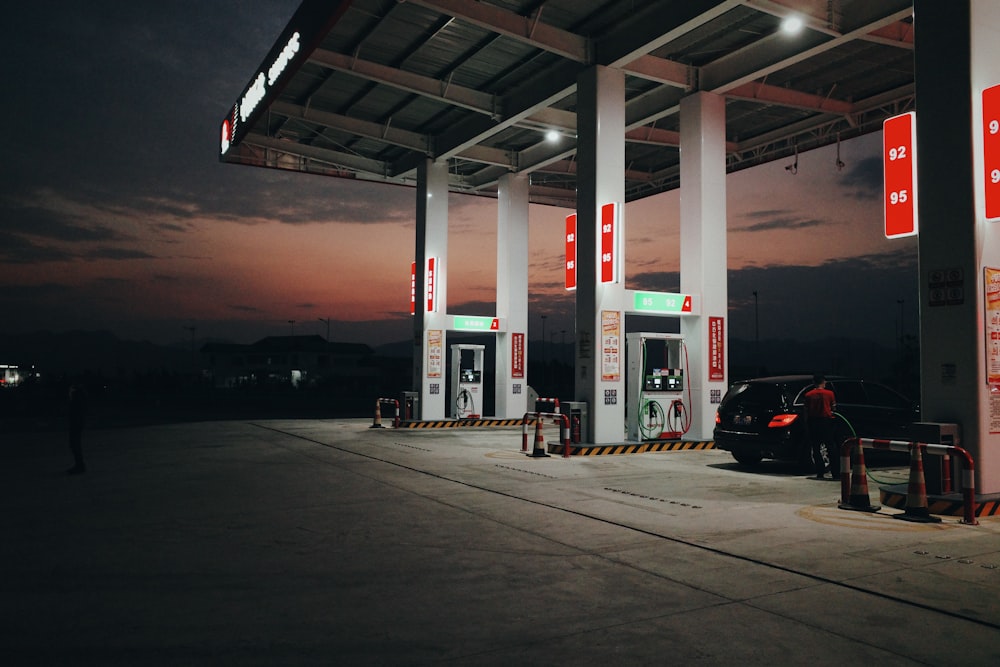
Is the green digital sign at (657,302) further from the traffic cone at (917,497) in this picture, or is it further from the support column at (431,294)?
the support column at (431,294)

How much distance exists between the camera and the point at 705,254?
16125mm

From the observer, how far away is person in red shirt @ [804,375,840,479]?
433 inches

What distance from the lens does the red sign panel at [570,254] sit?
17.9 meters

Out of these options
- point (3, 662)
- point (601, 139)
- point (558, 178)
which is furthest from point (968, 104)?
point (558, 178)

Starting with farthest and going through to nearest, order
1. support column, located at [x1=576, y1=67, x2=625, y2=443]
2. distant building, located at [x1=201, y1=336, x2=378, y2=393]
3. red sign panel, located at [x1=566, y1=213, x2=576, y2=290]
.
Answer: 1. distant building, located at [x1=201, y1=336, x2=378, y2=393]
2. red sign panel, located at [x1=566, y1=213, x2=576, y2=290]
3. support column, located at [x1=576, y1=67, x2=625, y2=443]

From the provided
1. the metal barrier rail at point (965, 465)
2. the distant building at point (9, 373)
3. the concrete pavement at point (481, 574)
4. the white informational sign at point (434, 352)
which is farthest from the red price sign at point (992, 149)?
the distant building at point (9, 373)

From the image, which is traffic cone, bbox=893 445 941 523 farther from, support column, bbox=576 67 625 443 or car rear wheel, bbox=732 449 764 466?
support column, bbox=576 67 625 443

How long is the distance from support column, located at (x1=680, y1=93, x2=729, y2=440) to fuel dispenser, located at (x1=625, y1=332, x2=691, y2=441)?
20 cm

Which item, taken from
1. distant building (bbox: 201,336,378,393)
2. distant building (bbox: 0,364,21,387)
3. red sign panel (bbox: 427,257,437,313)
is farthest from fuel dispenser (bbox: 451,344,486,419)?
distant building (bbox: 201,336,378,393)

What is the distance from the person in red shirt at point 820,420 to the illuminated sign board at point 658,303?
449 cm

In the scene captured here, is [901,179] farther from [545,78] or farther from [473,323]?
[473,323]

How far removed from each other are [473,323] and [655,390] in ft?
25.6

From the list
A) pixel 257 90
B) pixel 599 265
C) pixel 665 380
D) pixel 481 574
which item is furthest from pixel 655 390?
pixel 257 90

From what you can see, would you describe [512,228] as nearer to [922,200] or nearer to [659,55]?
[659,55]
